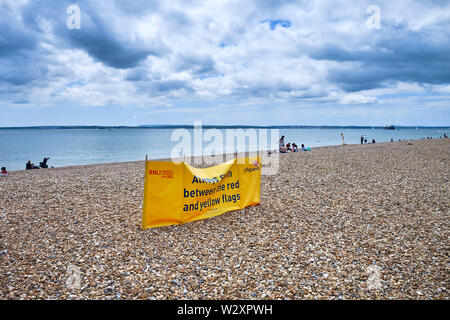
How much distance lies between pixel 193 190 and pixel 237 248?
2325 millimetres

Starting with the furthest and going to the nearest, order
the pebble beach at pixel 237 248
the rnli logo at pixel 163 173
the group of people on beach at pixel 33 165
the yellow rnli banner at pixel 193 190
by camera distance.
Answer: the group of people on beach at pixel 33 165 → the yellow rnli banner at pixel 193 190 → the rnli logo at pixel 163 173 → the pebble beach at pixel 237 248

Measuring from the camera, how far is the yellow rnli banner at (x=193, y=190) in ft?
25.2

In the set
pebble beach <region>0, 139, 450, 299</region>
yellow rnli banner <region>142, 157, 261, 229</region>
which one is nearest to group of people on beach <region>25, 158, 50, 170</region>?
pebble beach <region>0, 139, 450, 299</region>

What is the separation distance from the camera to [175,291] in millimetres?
5000

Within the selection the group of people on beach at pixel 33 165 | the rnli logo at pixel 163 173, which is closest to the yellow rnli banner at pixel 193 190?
the rnli logo at pixel 163 173

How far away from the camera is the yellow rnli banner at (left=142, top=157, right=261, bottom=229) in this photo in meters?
7.67

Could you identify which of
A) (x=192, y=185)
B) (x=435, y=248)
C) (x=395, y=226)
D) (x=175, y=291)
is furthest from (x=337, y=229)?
(x=175, y=291)

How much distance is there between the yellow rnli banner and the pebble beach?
34cm

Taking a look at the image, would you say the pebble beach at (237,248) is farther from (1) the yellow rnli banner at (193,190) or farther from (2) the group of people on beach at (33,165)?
(2) the group of people on beach at (33,165)

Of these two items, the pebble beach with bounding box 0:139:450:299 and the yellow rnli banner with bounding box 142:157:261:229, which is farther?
the yellow rnli banner with bounding box 142:157:261:229

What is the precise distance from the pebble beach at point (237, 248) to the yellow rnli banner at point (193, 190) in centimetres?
34

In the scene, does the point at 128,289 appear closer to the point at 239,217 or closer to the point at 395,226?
the point at 239,217

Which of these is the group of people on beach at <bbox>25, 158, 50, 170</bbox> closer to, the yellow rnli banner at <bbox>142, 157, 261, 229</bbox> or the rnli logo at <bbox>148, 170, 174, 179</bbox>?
the yellow rnli banner at <bbox>142, 157, 261, 229</bbox>

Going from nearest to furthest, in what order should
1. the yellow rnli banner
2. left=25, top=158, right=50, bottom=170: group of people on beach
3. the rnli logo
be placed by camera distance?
1. the rnli logo
2. the yellow rnli banner
3. left=25, top=158, right=50, bottom=170: group of people on beach
